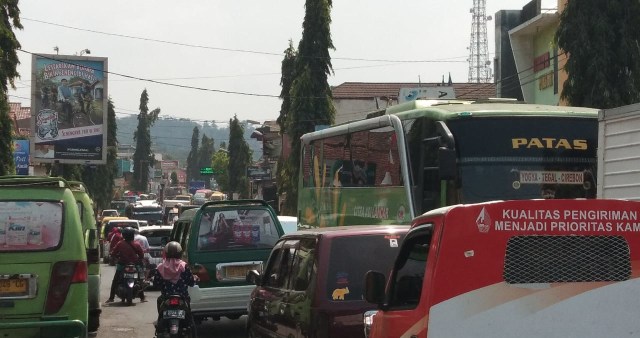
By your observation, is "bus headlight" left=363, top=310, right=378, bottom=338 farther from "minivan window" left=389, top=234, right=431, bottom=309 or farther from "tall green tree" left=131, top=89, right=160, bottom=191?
"tall green tree" left=131, top=89, right=160, bottom=191

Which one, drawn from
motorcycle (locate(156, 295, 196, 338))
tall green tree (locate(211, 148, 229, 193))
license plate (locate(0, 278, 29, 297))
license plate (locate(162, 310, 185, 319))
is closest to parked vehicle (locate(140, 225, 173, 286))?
motorcycle (locate(156, 295, 196, 338))

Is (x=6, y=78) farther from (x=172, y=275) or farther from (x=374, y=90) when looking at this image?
(x=374, y=90)

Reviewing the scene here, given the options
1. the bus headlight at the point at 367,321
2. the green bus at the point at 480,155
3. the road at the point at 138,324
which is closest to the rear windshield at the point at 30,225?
the bus headlight at the point at 367,321

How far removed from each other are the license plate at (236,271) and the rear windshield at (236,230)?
1.18 feet

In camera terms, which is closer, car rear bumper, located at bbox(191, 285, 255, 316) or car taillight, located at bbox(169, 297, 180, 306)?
car taillight, located at bbox(169, 297, 180, 306)

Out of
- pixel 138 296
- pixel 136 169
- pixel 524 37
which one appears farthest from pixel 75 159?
pixel 136 169

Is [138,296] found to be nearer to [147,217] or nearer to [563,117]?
[563,117]

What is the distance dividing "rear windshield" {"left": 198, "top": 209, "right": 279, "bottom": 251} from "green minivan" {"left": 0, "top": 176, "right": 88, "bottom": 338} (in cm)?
485

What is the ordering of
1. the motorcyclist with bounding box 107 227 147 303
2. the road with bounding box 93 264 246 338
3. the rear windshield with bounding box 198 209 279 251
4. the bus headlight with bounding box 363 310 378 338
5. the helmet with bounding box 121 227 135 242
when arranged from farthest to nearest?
the helmet with bounding box 121 227 135 242, the motorcyclist with bounding box 107 227 147 303, the road with bounding box 93 264 246 338, the rear windshield with bounding box 198 209 279 251, the bus headlight with bounding box 363 310 378 338

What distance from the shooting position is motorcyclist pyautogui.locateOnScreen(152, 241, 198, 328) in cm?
1223

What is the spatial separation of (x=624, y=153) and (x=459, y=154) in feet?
8.05

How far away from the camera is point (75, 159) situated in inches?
2077

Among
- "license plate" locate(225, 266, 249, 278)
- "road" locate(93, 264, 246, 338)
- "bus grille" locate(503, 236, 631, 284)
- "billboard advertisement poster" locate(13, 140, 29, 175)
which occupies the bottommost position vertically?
"road" locate(93, 264, 246, 338)

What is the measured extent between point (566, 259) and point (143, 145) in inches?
6010
